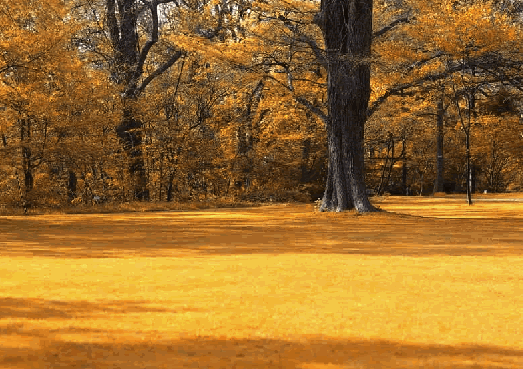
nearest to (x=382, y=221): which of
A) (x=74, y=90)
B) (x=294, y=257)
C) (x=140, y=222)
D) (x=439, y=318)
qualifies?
(x=140, y=222)

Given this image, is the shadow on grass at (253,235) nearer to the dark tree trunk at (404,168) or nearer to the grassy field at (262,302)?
the grassy field at (262,302)

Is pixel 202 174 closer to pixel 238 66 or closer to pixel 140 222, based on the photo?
pixel 238 66

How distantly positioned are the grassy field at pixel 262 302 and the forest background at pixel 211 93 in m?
7.34

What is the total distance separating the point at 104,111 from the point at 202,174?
5.01 meters

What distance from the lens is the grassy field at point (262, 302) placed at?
4617mm

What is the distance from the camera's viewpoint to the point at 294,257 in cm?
987

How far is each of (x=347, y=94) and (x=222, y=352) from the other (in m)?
15.3

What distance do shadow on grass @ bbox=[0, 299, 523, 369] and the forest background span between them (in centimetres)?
1217

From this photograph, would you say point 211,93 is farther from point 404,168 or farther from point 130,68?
point 404,168

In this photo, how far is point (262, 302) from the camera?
21.0 ft

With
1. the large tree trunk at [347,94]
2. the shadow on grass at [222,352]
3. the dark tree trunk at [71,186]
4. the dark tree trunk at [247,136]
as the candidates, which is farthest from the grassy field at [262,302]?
the dark tree trunk at [247,136]

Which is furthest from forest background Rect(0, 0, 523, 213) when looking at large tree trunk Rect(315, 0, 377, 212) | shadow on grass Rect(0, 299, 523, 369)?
shadow on grass Rect(0, 299, 523, 369)

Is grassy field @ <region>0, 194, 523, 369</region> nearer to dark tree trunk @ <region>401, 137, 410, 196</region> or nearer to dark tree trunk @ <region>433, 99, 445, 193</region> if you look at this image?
dark tree trunk @ <region>433, 99, 445, 193</region>

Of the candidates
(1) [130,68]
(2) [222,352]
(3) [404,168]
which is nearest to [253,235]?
(2) [222,352]
